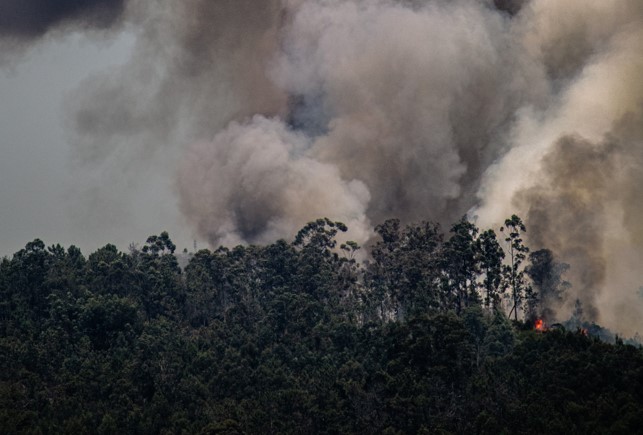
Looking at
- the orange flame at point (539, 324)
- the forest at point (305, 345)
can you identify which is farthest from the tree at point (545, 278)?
the orange flame at point (539, 324)

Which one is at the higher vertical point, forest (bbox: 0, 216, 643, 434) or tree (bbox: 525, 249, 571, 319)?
tree (bbox: 525, 249, 571, 319)

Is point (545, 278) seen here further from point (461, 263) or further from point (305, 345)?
point (305, 345)

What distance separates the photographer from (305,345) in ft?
461

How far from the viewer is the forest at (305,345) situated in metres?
111

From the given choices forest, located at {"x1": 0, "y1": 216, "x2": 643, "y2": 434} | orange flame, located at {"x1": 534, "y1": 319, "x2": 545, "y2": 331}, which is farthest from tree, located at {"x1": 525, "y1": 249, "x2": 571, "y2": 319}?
orange flame, located at {"x1": 534, "y1": 319, "x2": 545, "y2": 331}

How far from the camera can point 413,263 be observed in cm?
16212

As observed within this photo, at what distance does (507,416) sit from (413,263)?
194ft

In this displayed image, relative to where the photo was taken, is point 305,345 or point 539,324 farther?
point 539,324

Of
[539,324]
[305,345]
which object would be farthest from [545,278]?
[305,345]

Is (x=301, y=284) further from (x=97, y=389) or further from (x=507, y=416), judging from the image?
(x=507, y=416)

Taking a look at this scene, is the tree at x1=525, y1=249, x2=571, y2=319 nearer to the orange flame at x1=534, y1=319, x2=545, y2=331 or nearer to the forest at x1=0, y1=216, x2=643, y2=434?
the forest at x1=0, y1=216, x2=643, y2=434

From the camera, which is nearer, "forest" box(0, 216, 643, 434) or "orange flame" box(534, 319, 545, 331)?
"forest" box(0, 216, 643, 434)

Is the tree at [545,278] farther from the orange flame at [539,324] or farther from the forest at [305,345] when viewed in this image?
the orange flame at [539,324]

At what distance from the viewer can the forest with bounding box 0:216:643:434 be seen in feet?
365
